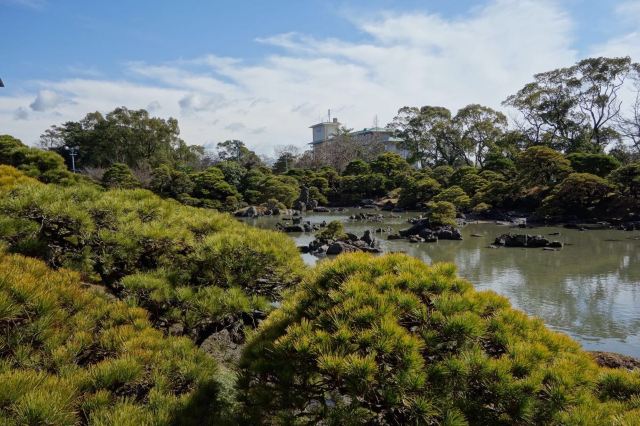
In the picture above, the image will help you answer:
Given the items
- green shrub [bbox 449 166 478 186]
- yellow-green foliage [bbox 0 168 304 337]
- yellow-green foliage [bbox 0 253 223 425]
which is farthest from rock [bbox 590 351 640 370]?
green shrub [bbox 449 166 478 186]

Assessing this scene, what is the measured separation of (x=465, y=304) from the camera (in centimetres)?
240

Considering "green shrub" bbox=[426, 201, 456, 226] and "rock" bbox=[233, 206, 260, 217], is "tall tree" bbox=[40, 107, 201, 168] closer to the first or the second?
"rock" bbox=[233, 206, 260, 217]

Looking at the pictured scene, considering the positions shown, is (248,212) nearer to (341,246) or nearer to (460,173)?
(460,173)

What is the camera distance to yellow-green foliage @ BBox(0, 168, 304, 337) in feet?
12.2

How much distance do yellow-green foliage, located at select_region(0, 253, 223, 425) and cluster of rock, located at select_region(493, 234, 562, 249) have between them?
15.2 meters

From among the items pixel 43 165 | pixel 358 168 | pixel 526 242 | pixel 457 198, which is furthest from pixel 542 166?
pixel 43 165

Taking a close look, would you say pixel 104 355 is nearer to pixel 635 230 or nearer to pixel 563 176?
pixel 635 230

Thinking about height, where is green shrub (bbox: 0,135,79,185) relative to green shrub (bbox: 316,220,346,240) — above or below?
above

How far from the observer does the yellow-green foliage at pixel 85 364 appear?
6.30 ft

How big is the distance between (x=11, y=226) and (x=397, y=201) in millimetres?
31602

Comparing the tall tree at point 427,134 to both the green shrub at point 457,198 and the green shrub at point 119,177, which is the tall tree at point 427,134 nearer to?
the green shrub at point 457,198

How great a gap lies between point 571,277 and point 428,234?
7.71 meters

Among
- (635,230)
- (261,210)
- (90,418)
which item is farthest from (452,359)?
(261,210)

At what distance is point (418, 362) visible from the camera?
6.86ft
